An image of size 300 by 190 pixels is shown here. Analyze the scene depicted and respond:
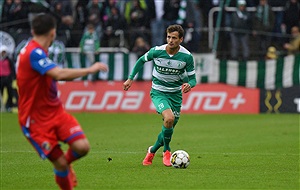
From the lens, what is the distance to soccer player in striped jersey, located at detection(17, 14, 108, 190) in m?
8.97

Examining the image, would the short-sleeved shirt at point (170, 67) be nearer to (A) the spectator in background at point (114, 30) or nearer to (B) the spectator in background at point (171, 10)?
(B) the spectator in background at point (171, 10)

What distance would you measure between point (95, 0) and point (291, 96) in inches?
287

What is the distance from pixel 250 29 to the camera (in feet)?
85.3

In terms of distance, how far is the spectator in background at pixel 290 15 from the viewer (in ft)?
84.4

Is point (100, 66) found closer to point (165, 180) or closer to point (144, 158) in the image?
point (165, 180)

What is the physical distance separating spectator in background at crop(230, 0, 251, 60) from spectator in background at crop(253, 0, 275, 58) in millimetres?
300

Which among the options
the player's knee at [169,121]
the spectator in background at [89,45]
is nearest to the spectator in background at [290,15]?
the spectator in background at [89,45]

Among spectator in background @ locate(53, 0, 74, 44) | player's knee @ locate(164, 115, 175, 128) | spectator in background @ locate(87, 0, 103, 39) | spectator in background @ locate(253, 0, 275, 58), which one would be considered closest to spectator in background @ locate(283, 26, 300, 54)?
spectator in background @ locate(253, 0, 275, 58)

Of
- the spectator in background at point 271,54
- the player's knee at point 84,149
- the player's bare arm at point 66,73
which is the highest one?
the player's bare arm at point 66,73

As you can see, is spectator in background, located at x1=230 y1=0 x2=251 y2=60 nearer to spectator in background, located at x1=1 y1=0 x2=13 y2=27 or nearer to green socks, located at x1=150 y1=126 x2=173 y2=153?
spectator in background, located at x1=1 y1=0 x2=13 y2=27

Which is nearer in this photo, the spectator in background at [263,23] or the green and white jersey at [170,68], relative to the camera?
the green and white jersey at [170,68]

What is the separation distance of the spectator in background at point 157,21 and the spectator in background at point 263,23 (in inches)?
120

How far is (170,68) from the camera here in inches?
531

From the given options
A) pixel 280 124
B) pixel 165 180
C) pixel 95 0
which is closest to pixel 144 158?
pixel 165 180
